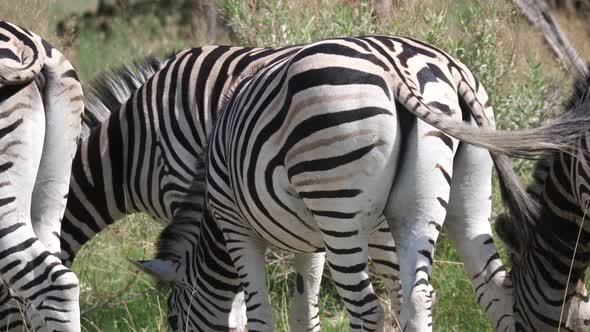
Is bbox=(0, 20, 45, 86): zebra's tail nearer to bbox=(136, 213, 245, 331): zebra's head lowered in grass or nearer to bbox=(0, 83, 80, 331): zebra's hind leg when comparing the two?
bbox=(0, 83, 80, 331): zebra's hind leg

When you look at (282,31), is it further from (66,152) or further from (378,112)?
(378,112)

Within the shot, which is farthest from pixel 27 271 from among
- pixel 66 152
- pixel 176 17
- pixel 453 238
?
pixel 176 17

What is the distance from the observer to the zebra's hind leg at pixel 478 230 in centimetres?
397

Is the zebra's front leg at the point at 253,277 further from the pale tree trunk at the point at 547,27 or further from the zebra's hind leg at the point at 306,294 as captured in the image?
the pale tree trunk at the point at 547,27

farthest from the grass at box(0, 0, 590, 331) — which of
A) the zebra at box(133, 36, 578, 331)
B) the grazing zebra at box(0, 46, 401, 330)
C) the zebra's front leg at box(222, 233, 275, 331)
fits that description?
the zebra at box(133, 36, 578, 331)

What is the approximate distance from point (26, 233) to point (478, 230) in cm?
200

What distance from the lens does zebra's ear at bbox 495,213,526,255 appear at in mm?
4715

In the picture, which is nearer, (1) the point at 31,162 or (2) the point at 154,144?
(1) the point at 31,162

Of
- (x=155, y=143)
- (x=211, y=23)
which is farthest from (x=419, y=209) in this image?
(x=211, y=23)

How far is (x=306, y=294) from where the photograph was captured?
495 centimetres

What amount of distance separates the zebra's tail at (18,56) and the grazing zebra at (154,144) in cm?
106

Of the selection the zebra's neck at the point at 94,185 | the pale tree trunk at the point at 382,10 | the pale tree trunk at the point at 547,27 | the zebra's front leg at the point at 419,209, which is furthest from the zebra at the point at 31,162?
the pale tree trunk at the point at 547,27

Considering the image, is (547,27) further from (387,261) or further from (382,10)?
(387,261)

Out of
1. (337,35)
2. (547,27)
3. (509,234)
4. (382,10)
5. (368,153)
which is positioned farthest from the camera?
(547,27)
